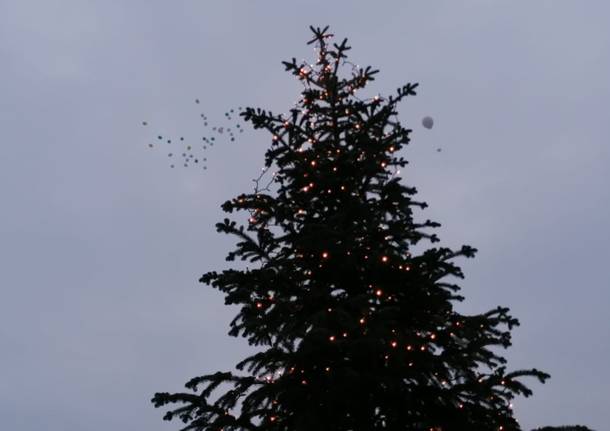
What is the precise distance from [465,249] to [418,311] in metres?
1.18

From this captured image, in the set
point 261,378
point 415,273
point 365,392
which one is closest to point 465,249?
point 415,273

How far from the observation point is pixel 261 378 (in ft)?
35.6

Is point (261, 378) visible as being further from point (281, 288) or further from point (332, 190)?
point (332, 190)

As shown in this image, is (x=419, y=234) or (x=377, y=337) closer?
(x=377, y=337)

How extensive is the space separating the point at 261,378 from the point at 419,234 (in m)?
3.39

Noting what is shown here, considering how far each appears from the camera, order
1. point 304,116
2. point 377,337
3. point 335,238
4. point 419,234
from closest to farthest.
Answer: point 377,337, point 335,238, point 419,234, point 304,116

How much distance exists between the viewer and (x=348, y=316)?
371 inches

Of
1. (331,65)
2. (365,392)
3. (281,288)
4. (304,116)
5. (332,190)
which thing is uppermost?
(331,65)

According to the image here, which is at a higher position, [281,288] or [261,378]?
[281,288]

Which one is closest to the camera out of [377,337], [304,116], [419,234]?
[377,337]

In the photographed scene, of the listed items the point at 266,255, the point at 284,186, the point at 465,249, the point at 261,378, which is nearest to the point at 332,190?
the point at 284,186

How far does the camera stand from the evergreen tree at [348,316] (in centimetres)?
984

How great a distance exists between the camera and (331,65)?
532 inches

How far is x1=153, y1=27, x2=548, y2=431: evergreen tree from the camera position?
984cm
